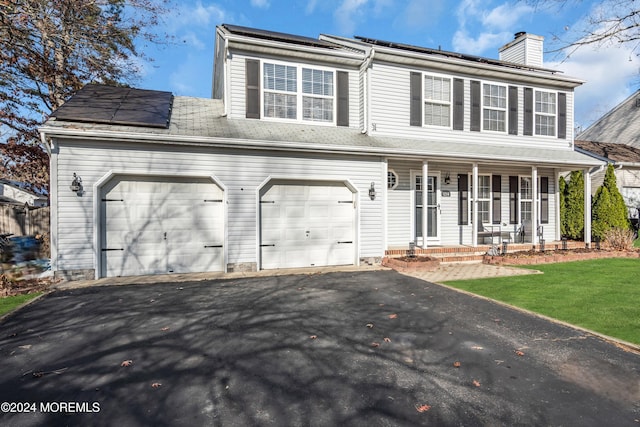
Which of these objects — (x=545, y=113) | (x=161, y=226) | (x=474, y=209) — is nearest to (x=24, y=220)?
(x=161, y=226)

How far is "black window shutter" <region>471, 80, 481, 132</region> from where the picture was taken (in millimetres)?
11320

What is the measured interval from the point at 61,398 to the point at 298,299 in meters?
3.68

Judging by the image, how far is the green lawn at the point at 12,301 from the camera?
554 cm

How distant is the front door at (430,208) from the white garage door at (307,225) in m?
2.84

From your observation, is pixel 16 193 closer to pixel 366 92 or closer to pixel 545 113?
pixel 366 92

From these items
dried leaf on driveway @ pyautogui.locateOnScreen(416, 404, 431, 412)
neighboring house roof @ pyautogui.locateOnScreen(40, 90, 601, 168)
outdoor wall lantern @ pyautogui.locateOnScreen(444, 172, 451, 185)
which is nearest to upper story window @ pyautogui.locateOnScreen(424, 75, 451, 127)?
neighboring house roof @ pyautogui.locateOnScreen(40, 90, 601, 168)

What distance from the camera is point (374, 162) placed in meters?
9.59

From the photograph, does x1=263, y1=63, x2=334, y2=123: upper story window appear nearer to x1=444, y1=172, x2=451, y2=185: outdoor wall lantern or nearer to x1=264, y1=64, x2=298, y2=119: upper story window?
x1=264, y1=64, x2=298, y2=119: upper story window

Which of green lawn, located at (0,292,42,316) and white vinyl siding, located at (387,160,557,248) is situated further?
white vinyl siding, located at (387,160,557,248)

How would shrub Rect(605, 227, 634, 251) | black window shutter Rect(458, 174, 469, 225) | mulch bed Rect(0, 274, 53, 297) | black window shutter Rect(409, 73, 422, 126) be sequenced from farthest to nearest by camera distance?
black window shutter Rect(458, 174, 469, 225), shrub Rect(605, 227, 634, 251), black window shutter Rect(409, 73, 422, 126), mulch bed Rect(0, 274, 53, 297)

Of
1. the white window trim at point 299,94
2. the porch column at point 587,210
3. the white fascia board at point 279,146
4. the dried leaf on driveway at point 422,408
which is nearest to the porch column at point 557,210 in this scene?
the porch column at point 587,210

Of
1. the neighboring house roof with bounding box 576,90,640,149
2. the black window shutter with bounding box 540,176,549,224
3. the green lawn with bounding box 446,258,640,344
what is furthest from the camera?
the neighboring house roof with bounding box 576,90,640,149

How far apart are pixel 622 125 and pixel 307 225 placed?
23582 mm

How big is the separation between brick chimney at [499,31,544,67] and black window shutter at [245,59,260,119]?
11.5 m
